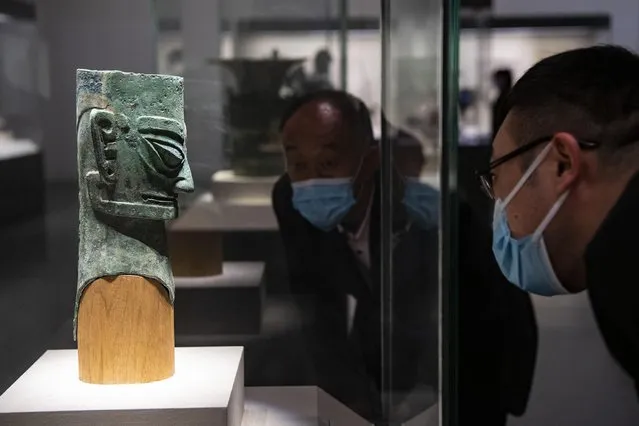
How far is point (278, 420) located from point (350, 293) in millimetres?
488

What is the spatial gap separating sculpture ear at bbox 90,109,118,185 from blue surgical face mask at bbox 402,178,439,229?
2.55ft

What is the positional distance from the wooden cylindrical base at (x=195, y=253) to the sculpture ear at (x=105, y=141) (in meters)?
0.48

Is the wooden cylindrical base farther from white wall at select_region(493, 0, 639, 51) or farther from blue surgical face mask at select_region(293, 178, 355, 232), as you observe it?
white wall at select_region(493, 0, 639, 51)

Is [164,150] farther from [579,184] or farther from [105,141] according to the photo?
[579,184]

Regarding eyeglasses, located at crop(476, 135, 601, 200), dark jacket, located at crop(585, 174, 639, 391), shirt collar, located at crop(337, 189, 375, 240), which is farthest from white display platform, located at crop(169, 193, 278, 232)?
dark jacket, located at crop(585, 174, 639, 391)

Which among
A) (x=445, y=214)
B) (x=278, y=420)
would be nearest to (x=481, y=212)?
(x=445, y=214)

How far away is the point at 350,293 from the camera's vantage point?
232 centimetres

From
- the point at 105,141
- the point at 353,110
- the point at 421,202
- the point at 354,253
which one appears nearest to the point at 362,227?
the point at 354,253

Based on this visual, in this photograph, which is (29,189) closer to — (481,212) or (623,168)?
(481,212)

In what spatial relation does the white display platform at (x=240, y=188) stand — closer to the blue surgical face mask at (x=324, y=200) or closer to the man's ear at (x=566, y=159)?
the blue surgical face mask at (x=324, y=200)

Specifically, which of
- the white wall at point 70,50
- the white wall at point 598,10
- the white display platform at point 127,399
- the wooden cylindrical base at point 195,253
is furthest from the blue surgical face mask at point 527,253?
the white wall at point 70,50

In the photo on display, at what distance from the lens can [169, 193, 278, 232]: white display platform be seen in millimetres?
2172

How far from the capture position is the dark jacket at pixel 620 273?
1464 millimetres

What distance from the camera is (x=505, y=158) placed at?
1.60m
